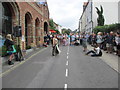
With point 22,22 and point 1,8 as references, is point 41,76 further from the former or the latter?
point 22,22

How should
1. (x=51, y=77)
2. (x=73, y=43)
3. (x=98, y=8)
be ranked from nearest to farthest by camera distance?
(x=51, y=77) → (x=73, y=43) → (x=98, y=8)

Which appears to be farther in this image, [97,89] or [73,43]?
[73,43]

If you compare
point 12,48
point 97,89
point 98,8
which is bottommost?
point 97,89

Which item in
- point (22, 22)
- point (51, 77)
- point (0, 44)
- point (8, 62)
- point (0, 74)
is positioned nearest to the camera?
point (51, 77)

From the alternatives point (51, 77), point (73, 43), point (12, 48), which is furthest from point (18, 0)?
point (73, 43)

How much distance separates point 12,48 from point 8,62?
907mm

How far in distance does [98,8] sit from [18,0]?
2973 centimetres

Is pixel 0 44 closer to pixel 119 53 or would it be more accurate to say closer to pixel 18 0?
pixel 18 0

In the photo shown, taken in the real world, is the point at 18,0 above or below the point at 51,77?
above

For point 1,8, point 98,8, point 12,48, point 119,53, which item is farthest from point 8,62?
point 98,8

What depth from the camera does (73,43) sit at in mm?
25000

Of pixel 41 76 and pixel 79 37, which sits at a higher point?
pixel 79 37

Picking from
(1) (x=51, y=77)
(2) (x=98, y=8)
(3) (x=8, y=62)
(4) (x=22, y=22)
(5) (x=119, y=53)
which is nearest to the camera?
(1) (x=51, y=77)

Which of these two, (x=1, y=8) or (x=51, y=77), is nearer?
(x=51, y=77)
